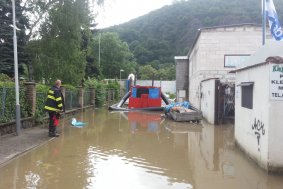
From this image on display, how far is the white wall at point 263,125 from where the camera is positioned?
24.7ft

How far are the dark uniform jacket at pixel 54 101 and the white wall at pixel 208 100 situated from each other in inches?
335

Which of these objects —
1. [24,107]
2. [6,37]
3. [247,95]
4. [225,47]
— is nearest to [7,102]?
[24,107]

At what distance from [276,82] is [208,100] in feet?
39.2

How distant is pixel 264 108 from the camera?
7918 millimetres

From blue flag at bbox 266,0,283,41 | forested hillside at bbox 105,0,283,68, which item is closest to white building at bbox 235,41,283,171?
blue flag at bbox 266,0,283,41

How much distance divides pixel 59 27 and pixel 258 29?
518 inches

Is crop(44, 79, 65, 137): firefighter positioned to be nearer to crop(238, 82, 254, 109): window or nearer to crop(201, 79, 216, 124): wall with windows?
crop(238, 82, 254, 109): window

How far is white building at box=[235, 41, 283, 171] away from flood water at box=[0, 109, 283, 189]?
34 centimetres

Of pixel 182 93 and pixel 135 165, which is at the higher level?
pixel 182 93

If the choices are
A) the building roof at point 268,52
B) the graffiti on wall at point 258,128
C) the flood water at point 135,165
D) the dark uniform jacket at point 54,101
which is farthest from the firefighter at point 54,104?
the graffiti on wall at point 258,128

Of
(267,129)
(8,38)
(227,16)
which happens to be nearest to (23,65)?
(8,38)

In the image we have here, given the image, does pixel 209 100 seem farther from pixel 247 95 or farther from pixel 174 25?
pixel 174 25

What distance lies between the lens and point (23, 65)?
25.7 m

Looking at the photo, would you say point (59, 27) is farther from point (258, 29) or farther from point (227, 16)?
point (227, 16)
